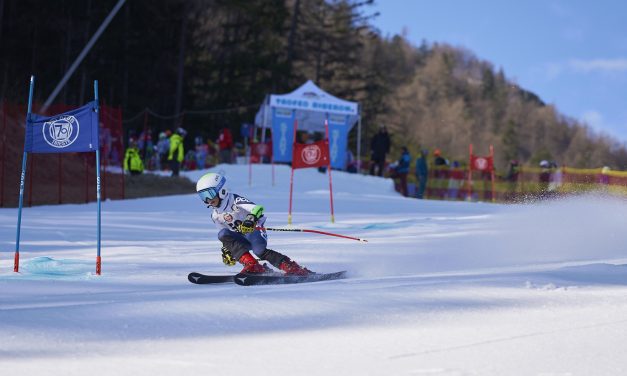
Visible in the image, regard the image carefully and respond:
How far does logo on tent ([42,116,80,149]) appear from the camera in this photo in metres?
8.12

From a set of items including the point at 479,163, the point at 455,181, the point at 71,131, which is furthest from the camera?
the point at 455,181

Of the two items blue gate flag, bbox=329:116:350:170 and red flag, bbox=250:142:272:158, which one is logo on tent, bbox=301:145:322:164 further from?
red flag, bbox=250:142:272:158

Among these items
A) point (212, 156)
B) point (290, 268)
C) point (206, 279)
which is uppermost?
point (212, 156)

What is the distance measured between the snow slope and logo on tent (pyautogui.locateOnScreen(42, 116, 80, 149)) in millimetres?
1412

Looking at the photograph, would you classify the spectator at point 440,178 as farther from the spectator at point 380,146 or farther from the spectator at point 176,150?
the spectator at point 176,150

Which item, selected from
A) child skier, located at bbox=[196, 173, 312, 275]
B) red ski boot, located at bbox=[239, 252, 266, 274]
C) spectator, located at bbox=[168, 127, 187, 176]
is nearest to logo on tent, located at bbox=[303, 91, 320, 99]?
spectator, located at bbox=[168, 127, 187, 176]

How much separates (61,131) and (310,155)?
25.8ft

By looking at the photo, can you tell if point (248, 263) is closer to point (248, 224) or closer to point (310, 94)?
point (248, 224)

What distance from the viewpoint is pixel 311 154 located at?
1556cm

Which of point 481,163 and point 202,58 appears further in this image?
point 202,58

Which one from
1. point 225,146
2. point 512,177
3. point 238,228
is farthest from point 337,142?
point 238,228

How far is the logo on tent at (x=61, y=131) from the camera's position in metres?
8.12

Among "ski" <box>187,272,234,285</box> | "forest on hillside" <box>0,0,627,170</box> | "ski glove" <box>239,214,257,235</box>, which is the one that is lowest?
"ski" <box>187,272,234,285</box>

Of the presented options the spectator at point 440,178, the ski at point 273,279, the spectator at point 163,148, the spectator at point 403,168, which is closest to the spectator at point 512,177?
the spectator at point 440,178
